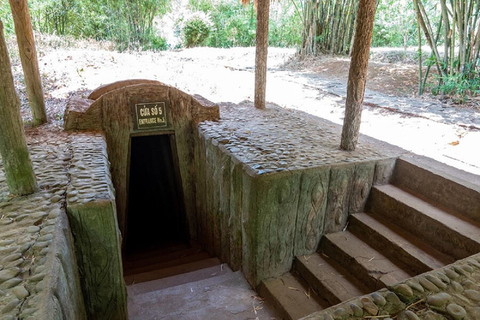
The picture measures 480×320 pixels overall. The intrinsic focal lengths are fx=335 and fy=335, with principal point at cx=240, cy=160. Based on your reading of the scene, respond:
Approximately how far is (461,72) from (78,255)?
273 inches

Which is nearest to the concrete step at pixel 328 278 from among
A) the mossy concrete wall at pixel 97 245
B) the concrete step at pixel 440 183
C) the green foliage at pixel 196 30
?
the concrete step at pixel 440 183

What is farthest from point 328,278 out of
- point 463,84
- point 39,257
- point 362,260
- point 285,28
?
point 285,28

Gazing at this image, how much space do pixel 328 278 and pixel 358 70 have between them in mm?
1967

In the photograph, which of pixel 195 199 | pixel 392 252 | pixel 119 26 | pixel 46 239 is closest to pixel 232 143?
pixel 195 199

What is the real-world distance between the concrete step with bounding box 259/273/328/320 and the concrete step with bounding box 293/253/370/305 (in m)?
0.07

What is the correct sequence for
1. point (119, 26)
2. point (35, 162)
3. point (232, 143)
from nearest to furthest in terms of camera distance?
point (35, 162), point (232, 143), point (119, 26)

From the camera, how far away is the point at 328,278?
9.47 ft

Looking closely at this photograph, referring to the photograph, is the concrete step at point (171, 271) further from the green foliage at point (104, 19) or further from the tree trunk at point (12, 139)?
the green foliage at point (104, 19)

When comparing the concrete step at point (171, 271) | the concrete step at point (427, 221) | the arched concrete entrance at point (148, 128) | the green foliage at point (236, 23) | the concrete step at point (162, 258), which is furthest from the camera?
the green foliage at point (236, 23)

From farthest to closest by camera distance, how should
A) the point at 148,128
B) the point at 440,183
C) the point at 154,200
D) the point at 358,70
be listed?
the point at 154,200, the point at 148,128, the point at 358,70, the point at 440,183

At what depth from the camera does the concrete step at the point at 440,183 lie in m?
2.88

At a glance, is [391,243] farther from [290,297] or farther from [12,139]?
[12,139]

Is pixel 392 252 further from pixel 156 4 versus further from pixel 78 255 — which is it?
pixel 156 4

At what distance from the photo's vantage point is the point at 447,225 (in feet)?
9.04
